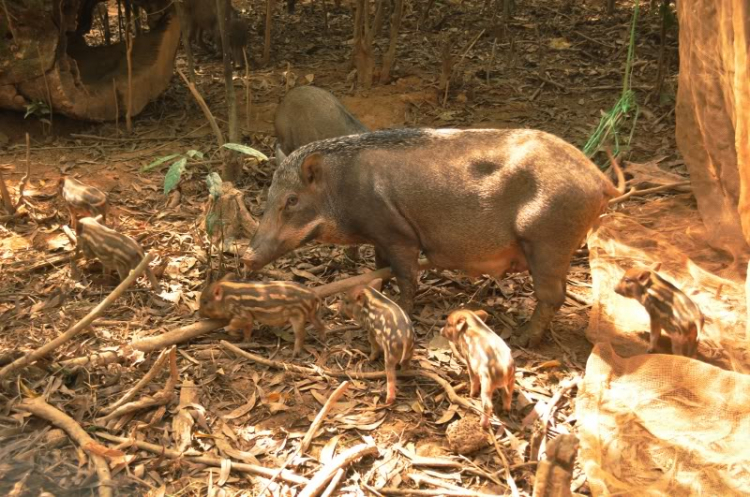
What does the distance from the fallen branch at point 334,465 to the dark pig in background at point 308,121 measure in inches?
159

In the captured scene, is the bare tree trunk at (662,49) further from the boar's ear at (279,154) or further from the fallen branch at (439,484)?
the fallen branch at (439,484)

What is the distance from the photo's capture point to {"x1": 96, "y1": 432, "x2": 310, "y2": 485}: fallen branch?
4125 millimetres

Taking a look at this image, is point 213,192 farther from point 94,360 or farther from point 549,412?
point 549,412

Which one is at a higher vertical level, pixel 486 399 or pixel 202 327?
pixel 486 399

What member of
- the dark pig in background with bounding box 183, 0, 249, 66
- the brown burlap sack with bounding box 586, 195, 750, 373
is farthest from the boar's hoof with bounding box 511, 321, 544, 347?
the dark pig in background with bounding box 183, 0, 249, 66

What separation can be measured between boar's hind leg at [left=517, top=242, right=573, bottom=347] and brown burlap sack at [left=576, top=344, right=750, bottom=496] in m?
0.64

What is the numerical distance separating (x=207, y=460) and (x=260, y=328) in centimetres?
→ 140

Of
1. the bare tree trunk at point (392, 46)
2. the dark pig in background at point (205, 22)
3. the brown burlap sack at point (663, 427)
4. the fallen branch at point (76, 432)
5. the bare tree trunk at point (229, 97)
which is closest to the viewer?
the brown burlap sack at point (663, 427)

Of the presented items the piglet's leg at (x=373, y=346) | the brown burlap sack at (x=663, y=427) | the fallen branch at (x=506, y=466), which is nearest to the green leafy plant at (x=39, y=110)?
the piglet's leg at (x=373, y=346)

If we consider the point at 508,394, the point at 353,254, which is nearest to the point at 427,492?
the point at 508,394

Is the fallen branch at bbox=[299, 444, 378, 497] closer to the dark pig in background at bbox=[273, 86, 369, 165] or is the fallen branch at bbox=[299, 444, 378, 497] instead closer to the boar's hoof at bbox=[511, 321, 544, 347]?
the boar's hoof at bbox=[511, 321, 544, 347]

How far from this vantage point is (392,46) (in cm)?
996

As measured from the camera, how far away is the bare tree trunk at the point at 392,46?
383 inches

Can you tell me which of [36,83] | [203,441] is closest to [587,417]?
[203,441]
